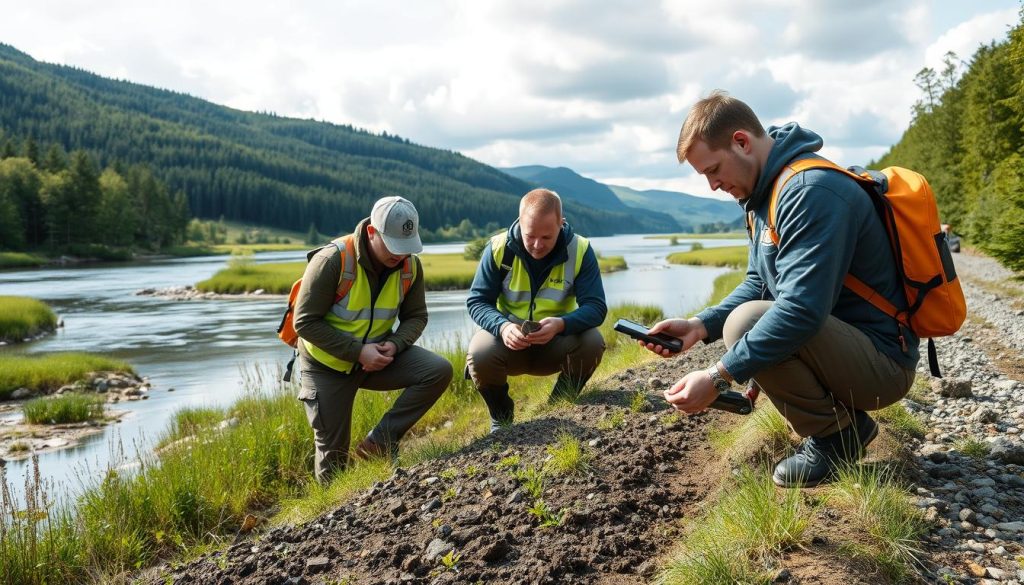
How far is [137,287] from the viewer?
4103 centimetres

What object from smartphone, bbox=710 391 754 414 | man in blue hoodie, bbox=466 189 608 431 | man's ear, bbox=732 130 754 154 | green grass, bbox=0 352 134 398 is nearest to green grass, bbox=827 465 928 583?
smartphone, bbox=710 391 754 414

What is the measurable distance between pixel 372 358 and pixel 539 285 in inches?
61.4

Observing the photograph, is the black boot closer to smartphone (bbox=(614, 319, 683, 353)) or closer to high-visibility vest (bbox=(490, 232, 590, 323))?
high-visibility vest (bbox=(490, 232, 590, 323))

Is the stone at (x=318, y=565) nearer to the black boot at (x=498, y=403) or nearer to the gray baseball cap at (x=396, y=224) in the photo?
the gray baseball cap at (x=396, y=224)

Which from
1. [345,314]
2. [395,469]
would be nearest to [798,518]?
[395,469]

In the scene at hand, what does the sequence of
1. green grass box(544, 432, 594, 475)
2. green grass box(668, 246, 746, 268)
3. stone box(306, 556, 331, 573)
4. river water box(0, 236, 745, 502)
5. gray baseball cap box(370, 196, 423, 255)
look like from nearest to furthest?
stone box(306, 556, 331, 573) → green grass box(544, 432, 594, 475) → gray baseball cap box(370, 196, 423, 255) → river water box(0, 236, 745, 502) → green grass box(668, 246, 746, 268)

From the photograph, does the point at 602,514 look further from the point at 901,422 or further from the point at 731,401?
the point at 901,422

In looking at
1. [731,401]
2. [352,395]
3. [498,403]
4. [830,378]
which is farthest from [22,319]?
[830,378]

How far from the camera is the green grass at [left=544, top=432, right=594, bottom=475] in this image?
13.3ft

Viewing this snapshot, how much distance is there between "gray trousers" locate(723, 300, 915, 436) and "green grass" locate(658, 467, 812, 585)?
1.39ft

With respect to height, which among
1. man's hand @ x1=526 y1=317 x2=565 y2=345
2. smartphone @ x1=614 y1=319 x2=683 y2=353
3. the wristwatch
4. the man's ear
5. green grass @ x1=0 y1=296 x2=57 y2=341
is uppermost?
the man's ear

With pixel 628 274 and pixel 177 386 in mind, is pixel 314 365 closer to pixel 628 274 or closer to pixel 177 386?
pixel 177 386

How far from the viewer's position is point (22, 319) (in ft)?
72.5

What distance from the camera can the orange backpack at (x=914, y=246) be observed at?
119 inches
